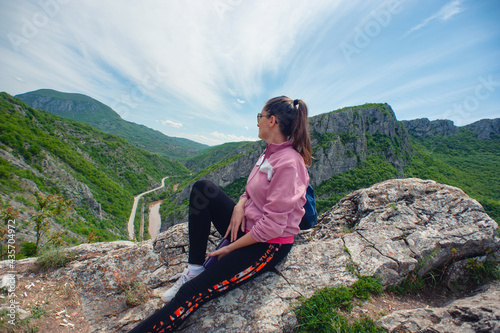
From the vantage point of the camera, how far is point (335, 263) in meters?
3.04

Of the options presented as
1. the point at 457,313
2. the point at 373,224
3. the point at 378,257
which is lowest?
the point at 457,313

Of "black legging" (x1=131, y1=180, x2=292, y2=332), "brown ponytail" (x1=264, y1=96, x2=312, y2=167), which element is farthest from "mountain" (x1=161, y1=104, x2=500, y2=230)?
"black legging" (x1=131, y1=180, x2=292, y2=332)

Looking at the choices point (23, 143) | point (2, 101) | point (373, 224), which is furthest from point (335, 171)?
point (2, 101)

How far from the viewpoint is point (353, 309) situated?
7.91ft

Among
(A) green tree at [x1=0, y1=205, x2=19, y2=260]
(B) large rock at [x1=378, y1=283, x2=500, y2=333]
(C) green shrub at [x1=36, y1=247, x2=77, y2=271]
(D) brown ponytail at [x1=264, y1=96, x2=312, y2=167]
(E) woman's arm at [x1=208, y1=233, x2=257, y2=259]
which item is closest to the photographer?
(B) large rock at [x1=378, y1=283, x2=500, y2=333]

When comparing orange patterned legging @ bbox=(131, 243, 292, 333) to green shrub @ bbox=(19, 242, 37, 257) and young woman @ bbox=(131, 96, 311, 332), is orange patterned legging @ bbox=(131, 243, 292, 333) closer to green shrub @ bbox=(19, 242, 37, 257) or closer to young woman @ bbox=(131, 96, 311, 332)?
young woman @ bbox=(131, 96, 311, 332)

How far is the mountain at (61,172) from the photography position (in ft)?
74.9

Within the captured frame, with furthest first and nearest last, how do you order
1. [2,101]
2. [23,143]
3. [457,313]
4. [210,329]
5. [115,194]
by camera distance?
[115,194], [2,101], [23,143], [210,329], [457,313]

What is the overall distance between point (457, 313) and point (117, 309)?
Answer: 4465 mm

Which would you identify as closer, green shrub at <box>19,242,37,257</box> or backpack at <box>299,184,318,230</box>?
backpack at <box>299,184,318,230</box>

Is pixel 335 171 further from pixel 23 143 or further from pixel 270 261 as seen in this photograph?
pixel 23 143

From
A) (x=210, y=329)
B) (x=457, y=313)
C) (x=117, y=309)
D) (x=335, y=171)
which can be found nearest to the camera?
(x=457, y=313)

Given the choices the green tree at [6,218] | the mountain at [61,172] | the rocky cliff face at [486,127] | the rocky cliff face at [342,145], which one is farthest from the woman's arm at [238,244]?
the rocky cliff face at [486,127]

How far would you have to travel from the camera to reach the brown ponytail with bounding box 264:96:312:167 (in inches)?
109
